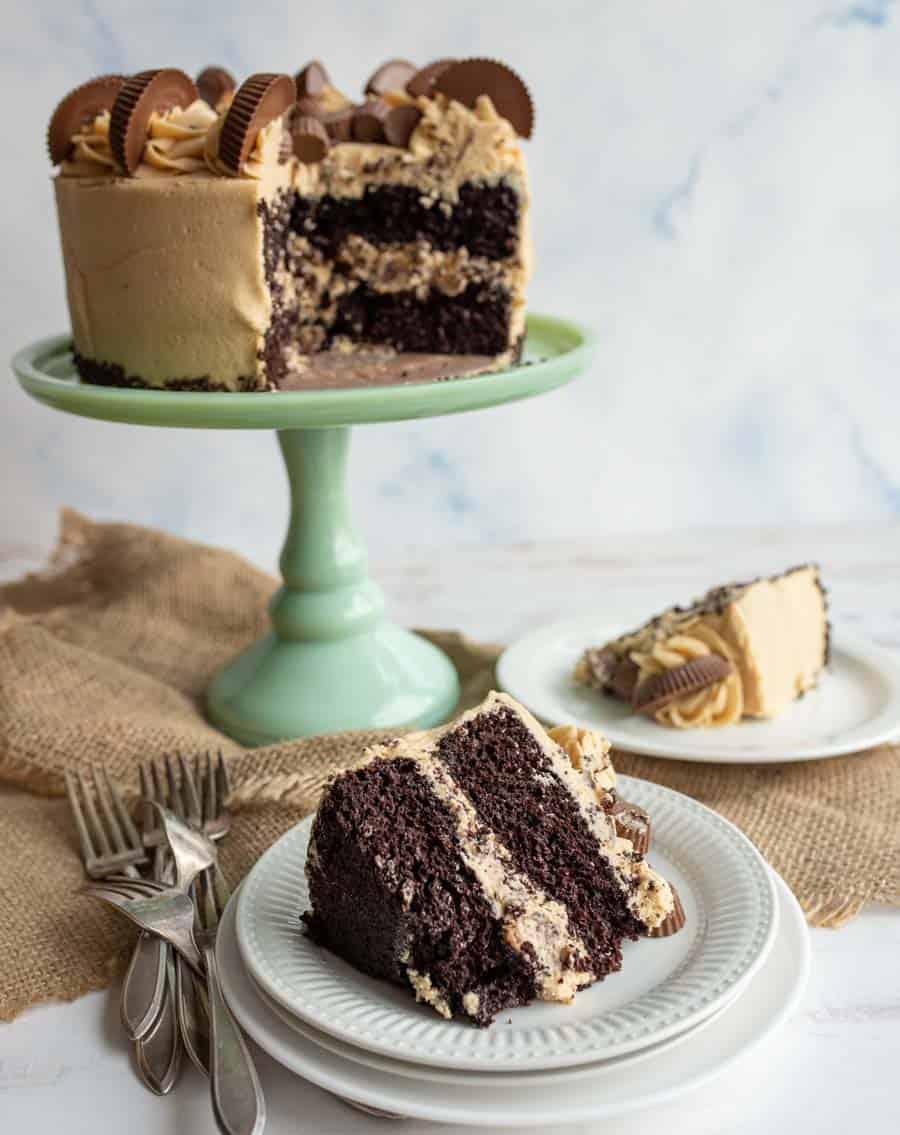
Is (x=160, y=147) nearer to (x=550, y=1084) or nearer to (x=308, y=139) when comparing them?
(x=308, y=139)

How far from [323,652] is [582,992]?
1.04 meters

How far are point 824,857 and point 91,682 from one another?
3.91 feet

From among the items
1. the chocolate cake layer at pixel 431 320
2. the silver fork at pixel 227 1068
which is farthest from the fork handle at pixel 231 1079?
the chocolate cake layer at pixel 431 320

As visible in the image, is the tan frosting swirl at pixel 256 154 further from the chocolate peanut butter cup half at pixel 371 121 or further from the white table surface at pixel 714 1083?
the white table surface at pixel 714 1083

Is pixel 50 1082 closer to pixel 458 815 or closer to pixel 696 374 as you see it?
pixel 458 815

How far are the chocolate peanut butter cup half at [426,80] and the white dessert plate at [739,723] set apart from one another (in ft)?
3.12

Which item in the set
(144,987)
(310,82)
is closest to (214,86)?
(310,82)

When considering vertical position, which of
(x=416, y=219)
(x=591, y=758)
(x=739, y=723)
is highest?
(x=416, y=219)

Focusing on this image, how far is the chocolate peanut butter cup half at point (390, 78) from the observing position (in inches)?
93.9

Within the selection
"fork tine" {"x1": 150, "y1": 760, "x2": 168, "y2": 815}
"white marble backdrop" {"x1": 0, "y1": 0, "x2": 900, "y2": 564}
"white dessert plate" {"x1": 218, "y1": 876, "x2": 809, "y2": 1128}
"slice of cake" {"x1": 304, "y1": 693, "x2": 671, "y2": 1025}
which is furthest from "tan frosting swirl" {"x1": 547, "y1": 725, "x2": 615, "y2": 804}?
"white marble backdrop" {"x1": 0, "y1": 0, "x2": 900, "y2": 564}

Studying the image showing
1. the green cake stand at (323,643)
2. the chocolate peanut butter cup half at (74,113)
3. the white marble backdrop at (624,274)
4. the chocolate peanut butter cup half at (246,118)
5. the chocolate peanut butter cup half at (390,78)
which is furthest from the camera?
the white marble backdrop at (624,274)

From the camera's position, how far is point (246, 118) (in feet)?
6.29

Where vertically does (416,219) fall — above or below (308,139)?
below

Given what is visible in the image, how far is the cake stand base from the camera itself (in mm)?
2266
